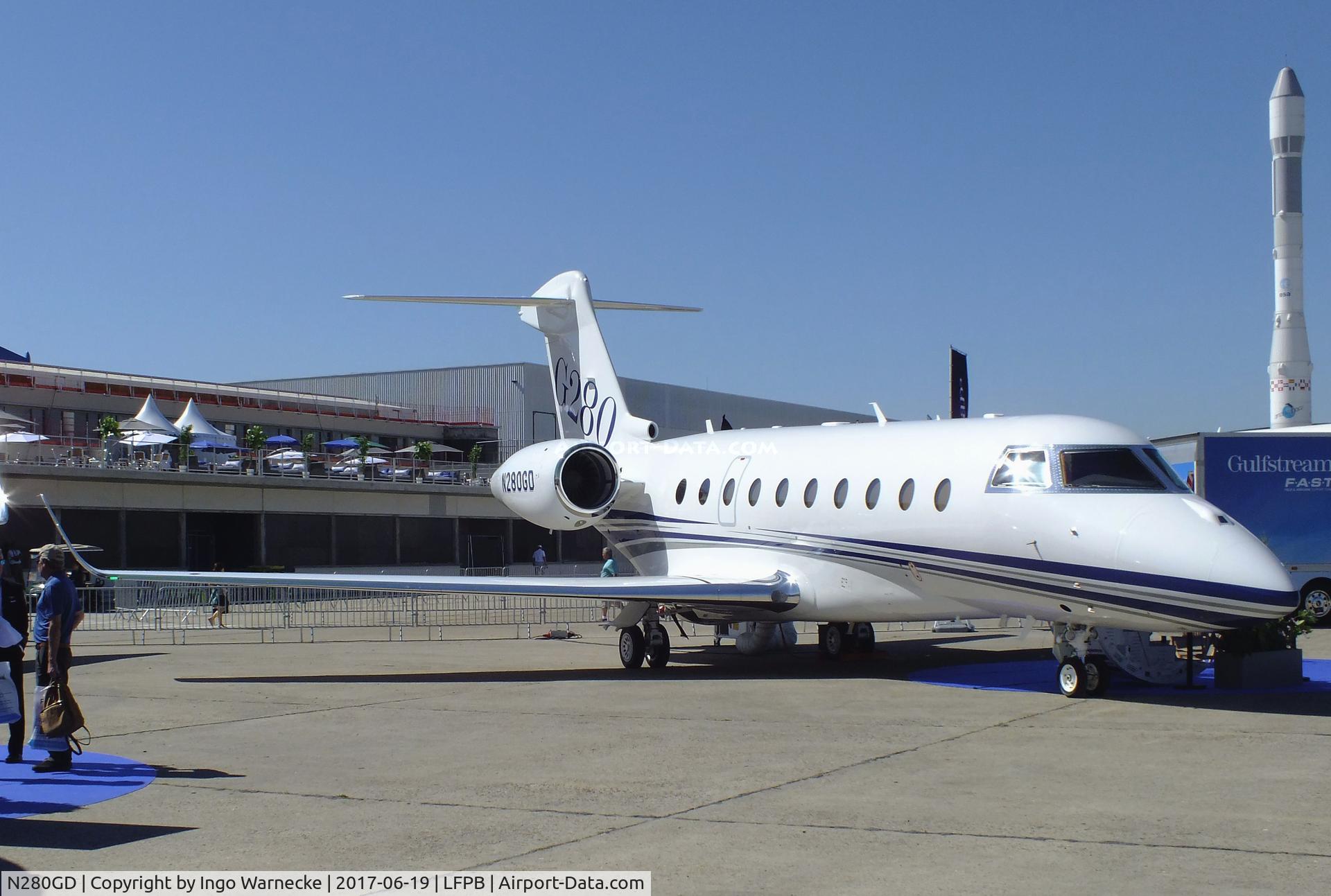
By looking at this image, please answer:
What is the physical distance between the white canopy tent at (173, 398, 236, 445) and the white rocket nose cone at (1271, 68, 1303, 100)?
173 feet

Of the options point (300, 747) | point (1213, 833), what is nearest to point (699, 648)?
point (300, 747)

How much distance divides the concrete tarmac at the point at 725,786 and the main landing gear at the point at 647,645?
5.22ft

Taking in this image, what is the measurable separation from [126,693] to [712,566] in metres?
7.35

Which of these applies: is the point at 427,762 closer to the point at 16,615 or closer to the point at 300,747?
the point at 300,747

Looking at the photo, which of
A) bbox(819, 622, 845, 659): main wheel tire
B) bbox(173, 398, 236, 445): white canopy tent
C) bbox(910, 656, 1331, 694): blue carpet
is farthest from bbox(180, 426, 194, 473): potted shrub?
bbox(910, 656, 1331, 694): blue carpet

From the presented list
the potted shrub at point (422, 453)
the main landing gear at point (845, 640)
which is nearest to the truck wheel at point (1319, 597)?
the main landing gear at point (845, 640)

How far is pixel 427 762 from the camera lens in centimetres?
958

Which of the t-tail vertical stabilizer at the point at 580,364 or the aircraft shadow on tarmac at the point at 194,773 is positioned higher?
the t-tail vertical stabilizer at the point at 580,364

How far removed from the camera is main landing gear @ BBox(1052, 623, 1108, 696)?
41.9ft

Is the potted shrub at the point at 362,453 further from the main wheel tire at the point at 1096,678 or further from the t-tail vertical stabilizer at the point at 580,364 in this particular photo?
the main wheel tire at the point at 1096,678

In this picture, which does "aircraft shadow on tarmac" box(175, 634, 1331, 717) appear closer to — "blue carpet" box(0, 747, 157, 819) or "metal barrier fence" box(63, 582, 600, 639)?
"blue carpet" box(0, 747, 157, 819)

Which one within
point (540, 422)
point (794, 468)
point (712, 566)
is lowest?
point (712, 566)

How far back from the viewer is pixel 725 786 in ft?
27.7

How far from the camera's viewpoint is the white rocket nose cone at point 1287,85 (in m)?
64.8
